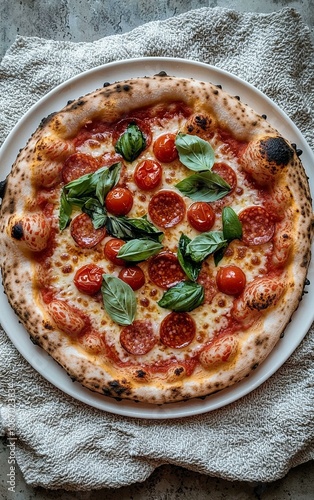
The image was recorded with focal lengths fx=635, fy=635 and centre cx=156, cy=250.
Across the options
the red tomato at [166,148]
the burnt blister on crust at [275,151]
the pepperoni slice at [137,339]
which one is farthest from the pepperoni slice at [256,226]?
the pepperoni slice at [137,339]

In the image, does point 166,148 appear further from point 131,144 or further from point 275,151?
point 275,151

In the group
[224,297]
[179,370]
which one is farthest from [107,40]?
[179,370]

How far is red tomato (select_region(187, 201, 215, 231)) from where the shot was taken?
3226mm

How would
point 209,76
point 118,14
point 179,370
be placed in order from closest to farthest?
point 179,370 < point 209,76 < point 118,14

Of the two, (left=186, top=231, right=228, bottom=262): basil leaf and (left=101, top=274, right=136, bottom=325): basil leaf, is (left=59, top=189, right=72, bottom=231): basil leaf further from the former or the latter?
(left=186, top=231, right=228, bottom=262): basil leaf

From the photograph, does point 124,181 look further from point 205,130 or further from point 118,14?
point 118,14

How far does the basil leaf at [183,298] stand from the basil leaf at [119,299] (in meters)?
0.16

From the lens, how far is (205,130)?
3287mm

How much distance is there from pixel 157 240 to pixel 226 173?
1.65ft

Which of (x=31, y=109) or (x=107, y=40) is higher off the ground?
(x=107, y=40)

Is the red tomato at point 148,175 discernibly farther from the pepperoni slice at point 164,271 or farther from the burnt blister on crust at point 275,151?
the burnt blister on crust at point 275,151

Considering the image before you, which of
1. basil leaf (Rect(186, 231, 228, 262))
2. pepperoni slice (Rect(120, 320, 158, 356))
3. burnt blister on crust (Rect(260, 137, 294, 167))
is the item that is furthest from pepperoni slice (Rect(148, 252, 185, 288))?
burnt blister on crust (Rect(260, 137, 294, 167))

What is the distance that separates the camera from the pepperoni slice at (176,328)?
3.24 m

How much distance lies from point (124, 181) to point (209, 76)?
747 millimetres
